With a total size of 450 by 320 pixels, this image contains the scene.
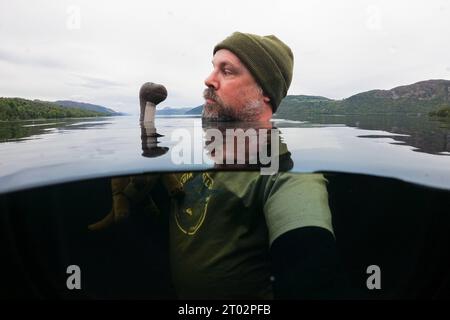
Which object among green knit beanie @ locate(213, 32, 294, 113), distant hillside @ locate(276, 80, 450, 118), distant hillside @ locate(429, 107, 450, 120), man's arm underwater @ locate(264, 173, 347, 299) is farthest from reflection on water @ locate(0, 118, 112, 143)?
distant hillside @ locate(429, 107, 450, 120)

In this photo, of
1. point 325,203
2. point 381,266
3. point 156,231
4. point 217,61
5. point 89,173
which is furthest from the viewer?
point 381,266

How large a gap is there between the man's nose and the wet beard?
0.26 ft

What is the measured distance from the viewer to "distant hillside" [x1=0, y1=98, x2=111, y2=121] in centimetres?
1712

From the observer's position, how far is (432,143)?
23.4 ft

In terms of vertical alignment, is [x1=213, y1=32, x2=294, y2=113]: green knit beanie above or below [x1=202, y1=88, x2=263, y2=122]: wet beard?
above

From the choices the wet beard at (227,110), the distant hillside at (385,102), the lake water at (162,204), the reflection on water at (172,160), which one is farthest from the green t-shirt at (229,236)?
the distant hillside at (385,102)

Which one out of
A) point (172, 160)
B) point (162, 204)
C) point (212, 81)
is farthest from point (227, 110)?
point (162, 204)

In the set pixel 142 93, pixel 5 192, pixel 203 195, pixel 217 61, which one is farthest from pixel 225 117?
pixel 5 192

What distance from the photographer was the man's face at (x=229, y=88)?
4961mm

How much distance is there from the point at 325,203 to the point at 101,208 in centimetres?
642

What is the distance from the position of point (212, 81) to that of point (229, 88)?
0.29 metres

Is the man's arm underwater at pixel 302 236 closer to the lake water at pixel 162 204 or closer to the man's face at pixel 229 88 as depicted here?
the lake water at pixel 162 204

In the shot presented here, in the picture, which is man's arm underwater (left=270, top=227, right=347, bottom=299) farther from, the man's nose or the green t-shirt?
the man's nose
